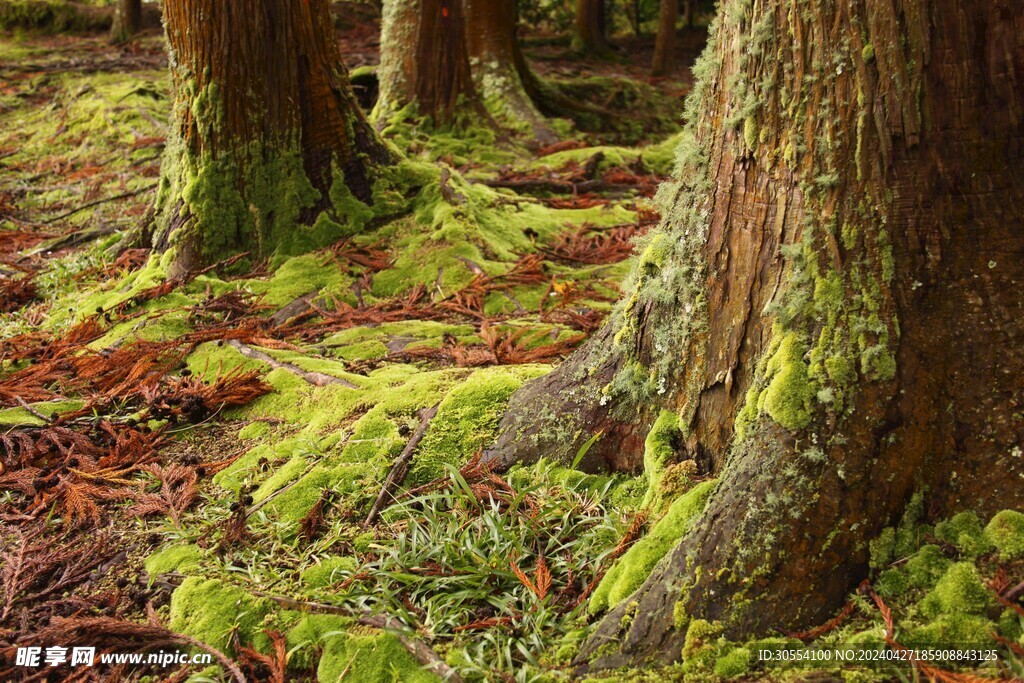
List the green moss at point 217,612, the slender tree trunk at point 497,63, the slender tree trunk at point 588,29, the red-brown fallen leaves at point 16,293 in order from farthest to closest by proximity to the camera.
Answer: the slender tree trunk at point 588,29, the slender tree trunk at point 497,63, the red-brown fallen leaves at point 16,293, the green moss at point 217,612

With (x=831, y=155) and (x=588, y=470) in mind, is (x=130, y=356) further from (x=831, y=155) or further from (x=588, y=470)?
(x=831, y=155)

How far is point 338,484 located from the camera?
323 cm

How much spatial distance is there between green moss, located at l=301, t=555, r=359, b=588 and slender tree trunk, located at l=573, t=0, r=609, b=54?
15.9 metres

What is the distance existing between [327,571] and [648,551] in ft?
3.88

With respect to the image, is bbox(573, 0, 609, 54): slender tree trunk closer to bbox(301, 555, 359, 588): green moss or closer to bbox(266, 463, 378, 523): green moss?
bbox(266, 463, 378, 523): green moss

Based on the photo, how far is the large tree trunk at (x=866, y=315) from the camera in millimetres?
2275

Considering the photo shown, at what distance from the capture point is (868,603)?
2262 mm

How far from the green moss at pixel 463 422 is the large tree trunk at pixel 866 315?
43.4 inches

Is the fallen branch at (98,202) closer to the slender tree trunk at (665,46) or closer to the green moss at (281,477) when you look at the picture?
the green moss at (281,477)

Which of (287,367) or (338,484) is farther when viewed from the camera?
(287,367)

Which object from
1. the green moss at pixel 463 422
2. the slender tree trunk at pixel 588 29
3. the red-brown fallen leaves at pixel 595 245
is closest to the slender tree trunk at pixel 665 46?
the slender tree trunk at pixel 588 29

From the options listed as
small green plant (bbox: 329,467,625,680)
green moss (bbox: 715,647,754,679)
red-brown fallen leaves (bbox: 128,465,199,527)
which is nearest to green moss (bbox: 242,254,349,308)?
red-brown fallen leaves (bbox: 128,465,199,527)

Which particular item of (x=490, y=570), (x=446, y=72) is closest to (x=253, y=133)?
(x=446, y=72)

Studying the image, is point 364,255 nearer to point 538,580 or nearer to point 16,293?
point 16,293
